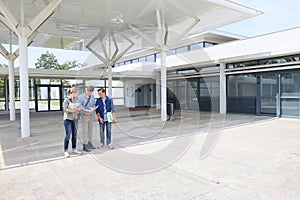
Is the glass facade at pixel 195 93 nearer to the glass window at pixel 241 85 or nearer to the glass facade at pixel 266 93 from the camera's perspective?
the glass window at pixel 241 85

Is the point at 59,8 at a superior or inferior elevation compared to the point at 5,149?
superior

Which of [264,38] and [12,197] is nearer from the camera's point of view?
[12,197]

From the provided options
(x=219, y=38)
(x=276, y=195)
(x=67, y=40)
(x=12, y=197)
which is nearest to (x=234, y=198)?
(x=276, y=195)

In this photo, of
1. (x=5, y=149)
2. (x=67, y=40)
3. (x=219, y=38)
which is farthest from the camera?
(x=219, y=38)

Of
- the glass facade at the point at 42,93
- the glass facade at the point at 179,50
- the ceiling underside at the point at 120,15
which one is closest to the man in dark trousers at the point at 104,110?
the ceiling underside at the point at 120,15

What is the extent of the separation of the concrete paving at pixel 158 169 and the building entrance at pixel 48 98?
39.5ft

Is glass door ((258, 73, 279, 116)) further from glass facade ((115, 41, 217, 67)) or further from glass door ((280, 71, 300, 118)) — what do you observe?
glass facade ((115, 41, 217, 67))

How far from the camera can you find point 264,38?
11.7 meters

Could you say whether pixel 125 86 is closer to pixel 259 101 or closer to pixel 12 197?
pixel 259 101

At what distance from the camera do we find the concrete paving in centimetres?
316

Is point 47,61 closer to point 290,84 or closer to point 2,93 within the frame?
point 2,93

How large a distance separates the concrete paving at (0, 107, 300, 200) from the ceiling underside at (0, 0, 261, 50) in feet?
18.5

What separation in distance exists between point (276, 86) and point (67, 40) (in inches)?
533

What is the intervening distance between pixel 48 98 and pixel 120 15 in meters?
10.7
